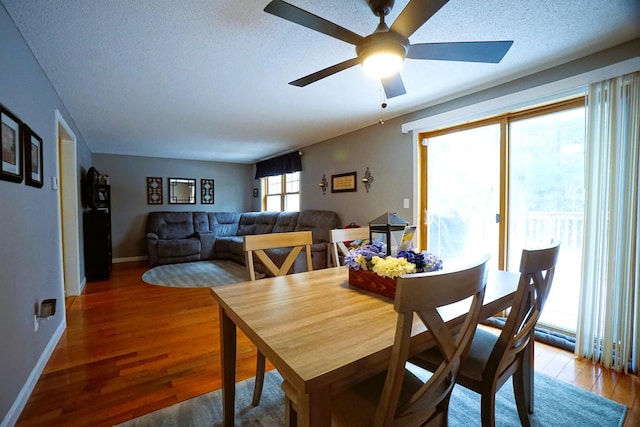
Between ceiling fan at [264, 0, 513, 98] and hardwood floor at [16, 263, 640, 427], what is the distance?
6.83 ft

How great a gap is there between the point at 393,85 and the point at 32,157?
8.07 ft

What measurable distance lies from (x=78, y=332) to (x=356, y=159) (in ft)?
12.1

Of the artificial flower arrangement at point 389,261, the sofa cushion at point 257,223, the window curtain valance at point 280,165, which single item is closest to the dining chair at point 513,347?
the artificial flower arrangement at point 389,261

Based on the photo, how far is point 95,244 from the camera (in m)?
4.43

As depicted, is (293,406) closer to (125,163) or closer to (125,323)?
(125,323)

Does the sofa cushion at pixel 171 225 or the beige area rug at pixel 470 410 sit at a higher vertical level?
the sofa cushion at pixel 171 225

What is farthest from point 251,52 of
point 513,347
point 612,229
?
point 612,229

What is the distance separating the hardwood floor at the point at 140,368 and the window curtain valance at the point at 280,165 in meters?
3.24

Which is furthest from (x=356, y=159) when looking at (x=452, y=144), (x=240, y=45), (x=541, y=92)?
(x=240, y=45)

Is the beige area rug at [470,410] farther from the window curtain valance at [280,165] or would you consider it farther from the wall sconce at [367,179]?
the window curtain valance at [280,165]

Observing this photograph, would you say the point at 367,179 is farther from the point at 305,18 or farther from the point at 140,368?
the point at 140,368

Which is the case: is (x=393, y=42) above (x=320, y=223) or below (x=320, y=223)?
above

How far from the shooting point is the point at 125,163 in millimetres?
6277

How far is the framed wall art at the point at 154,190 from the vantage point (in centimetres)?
653
